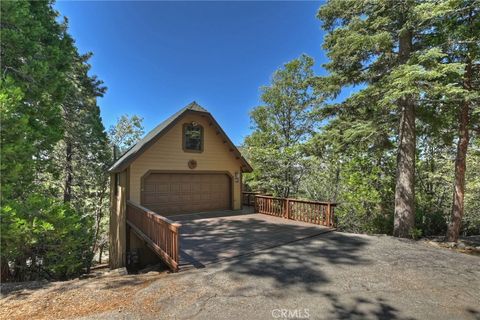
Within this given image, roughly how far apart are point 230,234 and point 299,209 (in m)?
3.37

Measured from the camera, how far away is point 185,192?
10.8 m

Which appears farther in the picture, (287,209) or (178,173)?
(178,173)

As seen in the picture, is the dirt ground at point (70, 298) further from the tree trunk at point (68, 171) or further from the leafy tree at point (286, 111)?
the leafy tree at point (286, 111)

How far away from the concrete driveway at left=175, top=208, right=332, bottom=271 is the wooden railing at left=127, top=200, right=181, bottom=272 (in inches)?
12.2

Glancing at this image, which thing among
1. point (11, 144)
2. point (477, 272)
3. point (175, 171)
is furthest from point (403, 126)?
point (11, 144)

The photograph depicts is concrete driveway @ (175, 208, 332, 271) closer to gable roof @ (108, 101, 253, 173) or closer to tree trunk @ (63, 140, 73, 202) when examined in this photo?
gable roof @ (108, 101, 253, 173)

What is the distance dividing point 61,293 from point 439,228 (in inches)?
498

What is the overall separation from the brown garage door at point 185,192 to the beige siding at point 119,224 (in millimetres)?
777

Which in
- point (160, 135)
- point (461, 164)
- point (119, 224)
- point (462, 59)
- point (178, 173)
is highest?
point (462, 59)

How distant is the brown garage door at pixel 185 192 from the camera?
9.99 metres

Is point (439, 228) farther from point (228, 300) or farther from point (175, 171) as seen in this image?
point (175, 171)

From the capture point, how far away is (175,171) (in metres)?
10.5

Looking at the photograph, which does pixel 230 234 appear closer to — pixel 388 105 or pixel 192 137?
pixel 192 137

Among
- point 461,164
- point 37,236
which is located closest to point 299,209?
point 461,164
